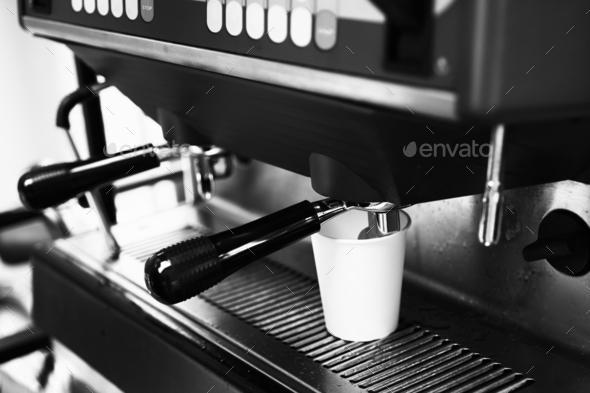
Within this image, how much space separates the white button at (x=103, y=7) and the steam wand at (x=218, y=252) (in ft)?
0.69

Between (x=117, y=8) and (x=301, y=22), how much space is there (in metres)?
0.22

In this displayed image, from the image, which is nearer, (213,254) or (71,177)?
(213,254)

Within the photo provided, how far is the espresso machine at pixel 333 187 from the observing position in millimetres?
321

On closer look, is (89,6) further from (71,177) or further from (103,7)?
(71,177)

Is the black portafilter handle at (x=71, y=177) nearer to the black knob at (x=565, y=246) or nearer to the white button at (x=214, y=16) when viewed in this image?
the white button at (x=214, y=16)

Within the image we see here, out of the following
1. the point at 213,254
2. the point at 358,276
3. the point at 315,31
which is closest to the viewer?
the point at 315,31

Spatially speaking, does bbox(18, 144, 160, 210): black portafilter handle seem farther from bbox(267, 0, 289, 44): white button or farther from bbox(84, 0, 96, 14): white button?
bbox(267, 0, 289, 44): white button

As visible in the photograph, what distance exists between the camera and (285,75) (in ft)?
1.30

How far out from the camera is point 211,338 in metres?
0.63

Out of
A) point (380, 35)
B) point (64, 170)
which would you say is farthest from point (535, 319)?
point (64, 170)

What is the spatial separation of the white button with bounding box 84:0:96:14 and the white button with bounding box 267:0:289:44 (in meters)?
0.23

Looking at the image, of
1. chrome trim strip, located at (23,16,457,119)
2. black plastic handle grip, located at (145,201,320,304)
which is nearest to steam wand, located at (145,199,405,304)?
black plastic handle grip, located at (145,201,320,304)

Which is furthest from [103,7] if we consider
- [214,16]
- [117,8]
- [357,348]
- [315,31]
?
[357,348]

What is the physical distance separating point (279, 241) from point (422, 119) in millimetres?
193
